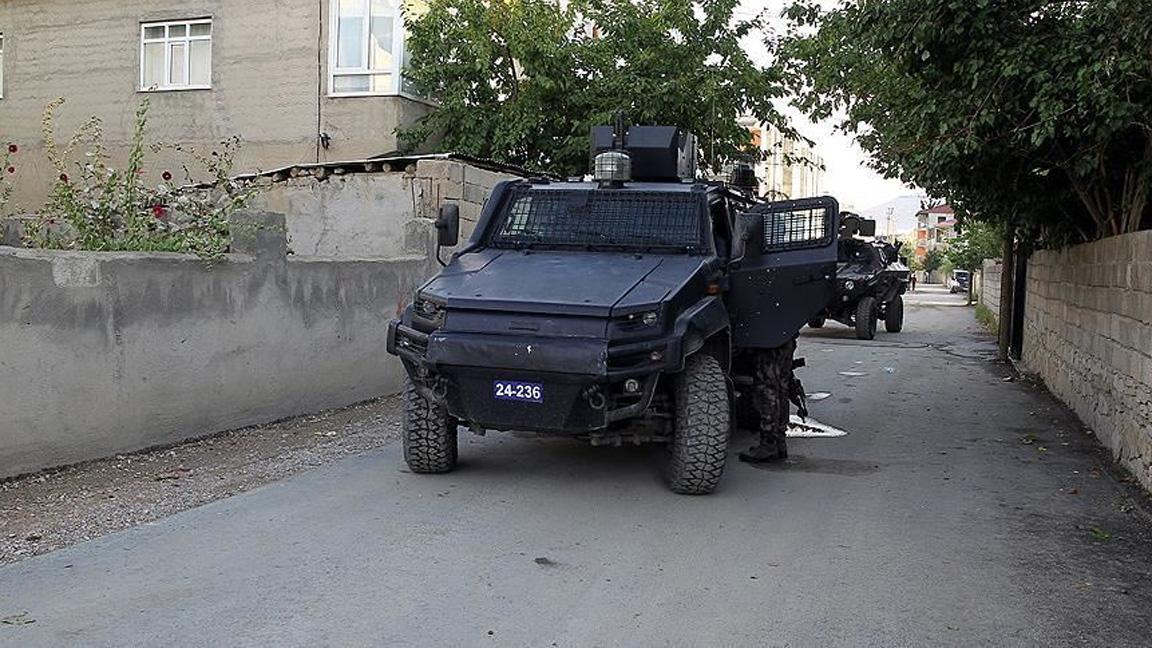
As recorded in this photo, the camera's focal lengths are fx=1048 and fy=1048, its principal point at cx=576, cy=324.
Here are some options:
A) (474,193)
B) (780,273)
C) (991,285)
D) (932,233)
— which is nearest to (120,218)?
(780,273)

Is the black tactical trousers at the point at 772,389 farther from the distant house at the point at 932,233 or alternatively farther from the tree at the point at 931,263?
the distant house at the point at 932,233

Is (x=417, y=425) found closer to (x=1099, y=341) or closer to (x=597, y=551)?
(x=597, y=551)

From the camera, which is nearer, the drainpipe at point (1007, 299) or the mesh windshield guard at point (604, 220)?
the mesh windshield guard at point (604, 220)

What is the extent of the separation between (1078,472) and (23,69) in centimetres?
1727

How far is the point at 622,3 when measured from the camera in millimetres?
16953

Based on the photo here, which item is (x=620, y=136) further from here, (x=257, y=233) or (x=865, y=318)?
(x=865, y=318)

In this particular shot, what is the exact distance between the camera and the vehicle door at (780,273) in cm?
710

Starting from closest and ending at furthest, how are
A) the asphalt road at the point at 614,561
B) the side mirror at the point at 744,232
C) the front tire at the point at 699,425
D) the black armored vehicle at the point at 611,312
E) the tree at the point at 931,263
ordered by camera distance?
1. the asphalt road at the point at 614,561
2. the black armored vehicle at the point at 611,312
3. the front tire at the point at 699,425
4. the side mirror at the point at 744,232
5. the tree at the point at 931,263

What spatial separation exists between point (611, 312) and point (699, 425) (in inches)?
36.1

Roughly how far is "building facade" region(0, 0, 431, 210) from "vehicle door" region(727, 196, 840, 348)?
32.1ft

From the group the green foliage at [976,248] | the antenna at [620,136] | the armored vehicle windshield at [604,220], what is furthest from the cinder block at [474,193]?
the green foliage at [976,248]

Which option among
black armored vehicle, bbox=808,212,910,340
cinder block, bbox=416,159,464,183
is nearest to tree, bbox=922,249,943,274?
black armored vehicle, bbox=808,212,910,340

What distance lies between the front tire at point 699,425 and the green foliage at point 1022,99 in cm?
308

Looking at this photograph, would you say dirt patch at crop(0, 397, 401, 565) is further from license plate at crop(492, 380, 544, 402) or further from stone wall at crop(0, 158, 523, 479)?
license plate at crop(492, 380, 544, 402)
